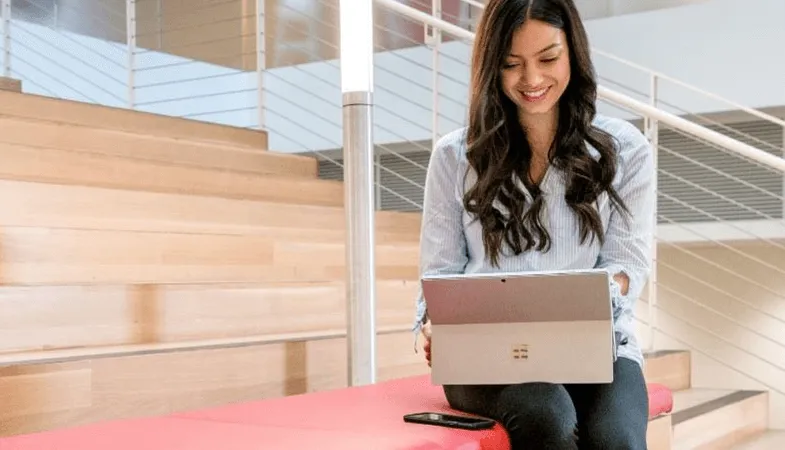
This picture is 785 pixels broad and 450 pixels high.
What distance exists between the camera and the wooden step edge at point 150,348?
6.08ft

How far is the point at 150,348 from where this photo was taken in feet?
6.86

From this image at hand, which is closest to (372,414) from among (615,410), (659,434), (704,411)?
(615,410)

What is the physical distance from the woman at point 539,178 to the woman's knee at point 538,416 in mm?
50

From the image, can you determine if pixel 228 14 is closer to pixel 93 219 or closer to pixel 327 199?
pixel 327 199

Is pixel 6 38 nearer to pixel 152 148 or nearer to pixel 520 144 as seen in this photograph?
pixel 152 148

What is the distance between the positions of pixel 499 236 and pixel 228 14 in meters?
3.38

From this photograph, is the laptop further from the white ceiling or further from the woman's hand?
the white ceiling

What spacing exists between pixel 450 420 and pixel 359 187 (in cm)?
88

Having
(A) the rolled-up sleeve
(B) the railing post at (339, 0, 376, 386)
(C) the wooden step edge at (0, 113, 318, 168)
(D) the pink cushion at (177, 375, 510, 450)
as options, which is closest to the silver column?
(B) the railing post at (339, 0, 376, 386)

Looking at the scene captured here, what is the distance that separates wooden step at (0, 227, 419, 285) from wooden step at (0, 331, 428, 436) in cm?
31

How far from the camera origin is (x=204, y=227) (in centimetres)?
269

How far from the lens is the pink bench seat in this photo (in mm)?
1351

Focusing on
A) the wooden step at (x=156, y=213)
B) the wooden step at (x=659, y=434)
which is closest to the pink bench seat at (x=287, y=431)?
the wooden step at (x=659, y=434)

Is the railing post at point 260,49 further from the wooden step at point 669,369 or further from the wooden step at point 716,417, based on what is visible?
the wooden step at point 716,417
